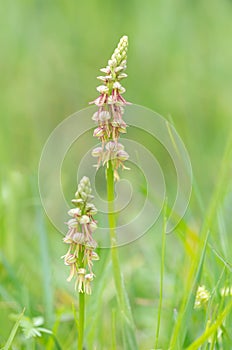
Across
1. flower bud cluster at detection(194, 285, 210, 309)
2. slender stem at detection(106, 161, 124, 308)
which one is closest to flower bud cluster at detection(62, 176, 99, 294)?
slender stem at detection(106, 161, 124, 308)

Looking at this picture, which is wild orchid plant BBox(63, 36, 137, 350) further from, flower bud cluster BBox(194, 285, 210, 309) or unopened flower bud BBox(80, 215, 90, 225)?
flower bud cluster BBox(194, 285, 210, 309)

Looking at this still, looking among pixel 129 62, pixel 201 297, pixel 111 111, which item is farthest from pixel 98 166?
pixel 129 62

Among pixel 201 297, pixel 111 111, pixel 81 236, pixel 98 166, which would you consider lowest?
pixel 201 297

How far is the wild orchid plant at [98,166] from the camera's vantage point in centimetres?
158

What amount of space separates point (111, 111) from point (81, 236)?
0.95 feet

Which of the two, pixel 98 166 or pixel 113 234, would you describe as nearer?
pixel 98 166

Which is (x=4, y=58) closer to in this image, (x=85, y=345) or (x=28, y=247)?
(x=28, y=247)

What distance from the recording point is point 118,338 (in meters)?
2.38

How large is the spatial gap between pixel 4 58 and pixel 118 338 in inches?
130

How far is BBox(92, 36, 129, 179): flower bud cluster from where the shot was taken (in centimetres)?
163

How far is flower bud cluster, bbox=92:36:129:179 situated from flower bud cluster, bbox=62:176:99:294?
11 cm

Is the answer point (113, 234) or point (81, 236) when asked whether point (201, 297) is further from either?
point (81, 236)

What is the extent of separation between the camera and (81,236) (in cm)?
156

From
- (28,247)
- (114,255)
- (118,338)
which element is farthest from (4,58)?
(114,255)
